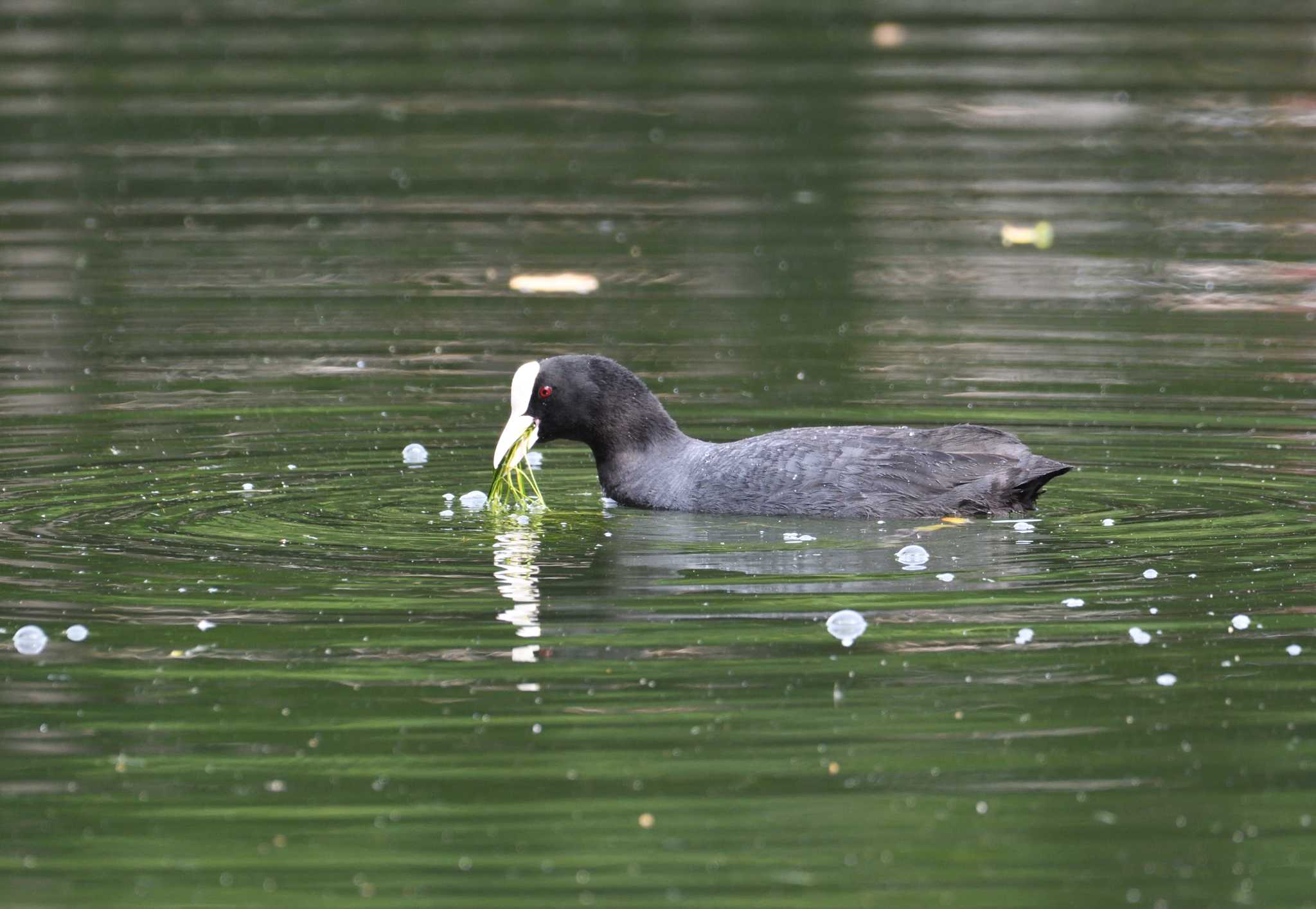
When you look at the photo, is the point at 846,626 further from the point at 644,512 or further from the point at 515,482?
the point at 515,482

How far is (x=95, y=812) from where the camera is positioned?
7.06 m

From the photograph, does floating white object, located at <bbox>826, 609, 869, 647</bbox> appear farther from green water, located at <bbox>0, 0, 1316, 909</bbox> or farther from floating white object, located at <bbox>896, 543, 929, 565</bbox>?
floating white object, located at <bbox>896, 543, 929, 565</bbox>

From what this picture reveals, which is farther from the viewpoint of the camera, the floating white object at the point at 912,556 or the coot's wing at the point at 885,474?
the coot's wing at the point at 885,474

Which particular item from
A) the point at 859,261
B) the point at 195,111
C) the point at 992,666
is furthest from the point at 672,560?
the point at 195,111

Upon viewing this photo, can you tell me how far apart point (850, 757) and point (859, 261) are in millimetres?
11378

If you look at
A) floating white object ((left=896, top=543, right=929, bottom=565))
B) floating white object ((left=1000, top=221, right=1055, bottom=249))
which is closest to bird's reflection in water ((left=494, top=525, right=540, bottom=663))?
floating white object ((left=896, top=543, right=929, bottom=565))

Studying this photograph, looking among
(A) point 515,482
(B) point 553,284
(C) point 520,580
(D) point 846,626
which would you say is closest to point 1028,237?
(B) point 553,284

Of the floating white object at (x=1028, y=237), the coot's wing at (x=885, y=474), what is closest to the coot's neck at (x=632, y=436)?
the coot's wing at (x=885, y=474)

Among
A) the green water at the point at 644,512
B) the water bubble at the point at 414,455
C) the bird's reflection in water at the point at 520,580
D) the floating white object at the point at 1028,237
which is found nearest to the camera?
the green water at the point at 644,512

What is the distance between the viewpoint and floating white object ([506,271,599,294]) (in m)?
17.5

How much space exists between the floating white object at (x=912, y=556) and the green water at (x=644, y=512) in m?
0.19

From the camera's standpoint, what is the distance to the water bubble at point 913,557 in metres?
9.94

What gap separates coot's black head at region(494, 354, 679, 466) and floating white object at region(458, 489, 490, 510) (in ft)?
1.43

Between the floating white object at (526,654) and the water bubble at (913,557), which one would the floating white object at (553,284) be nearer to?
the water bubble at (913,557)
